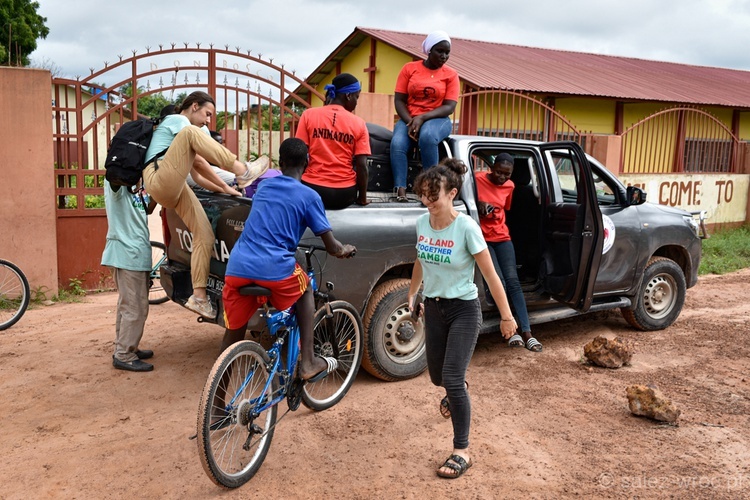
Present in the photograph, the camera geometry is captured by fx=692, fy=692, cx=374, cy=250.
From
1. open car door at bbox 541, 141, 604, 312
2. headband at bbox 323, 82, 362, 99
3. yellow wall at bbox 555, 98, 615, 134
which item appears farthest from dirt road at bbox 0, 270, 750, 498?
yellow wall at bbox 555, 98, 615, 134

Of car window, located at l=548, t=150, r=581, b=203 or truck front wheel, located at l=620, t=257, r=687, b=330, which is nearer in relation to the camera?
car window, located at l=548, t=150, r=581, b=203

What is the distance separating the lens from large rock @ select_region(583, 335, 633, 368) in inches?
214

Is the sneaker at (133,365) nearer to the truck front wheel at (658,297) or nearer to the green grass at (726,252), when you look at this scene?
the truck front wheel at (658,297)

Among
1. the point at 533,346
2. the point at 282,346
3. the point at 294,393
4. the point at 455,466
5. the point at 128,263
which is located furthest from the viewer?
the point at 533,346

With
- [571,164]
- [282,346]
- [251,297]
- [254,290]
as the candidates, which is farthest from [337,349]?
[571,164]

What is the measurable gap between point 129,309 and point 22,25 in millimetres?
22634

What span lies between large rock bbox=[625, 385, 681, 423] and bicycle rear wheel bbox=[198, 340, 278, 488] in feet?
7.57

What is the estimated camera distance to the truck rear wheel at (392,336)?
4840mm

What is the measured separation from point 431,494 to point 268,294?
4.38ft

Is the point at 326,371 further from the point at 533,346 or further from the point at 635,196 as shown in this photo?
the point at 635,196

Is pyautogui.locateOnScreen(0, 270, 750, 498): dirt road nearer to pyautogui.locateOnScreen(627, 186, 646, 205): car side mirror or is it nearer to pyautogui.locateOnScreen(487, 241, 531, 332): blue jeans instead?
pyautogui.locateOnScreen(487, 241, 531, 332): blue jeans

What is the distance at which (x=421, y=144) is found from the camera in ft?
17.4

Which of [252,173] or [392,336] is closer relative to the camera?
[252,173]

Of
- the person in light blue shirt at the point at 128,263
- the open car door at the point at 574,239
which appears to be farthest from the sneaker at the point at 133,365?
the open car door at the point at 574,239
